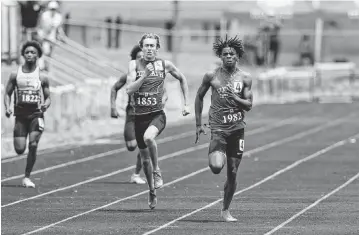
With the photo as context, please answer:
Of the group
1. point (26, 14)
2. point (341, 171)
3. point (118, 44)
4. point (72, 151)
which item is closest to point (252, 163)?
point (341, 171)

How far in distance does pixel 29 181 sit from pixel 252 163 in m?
4.98

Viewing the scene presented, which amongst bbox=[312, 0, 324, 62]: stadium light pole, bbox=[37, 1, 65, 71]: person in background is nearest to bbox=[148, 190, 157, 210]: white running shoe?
bbox=[37, 1, 65, 71]: person in background

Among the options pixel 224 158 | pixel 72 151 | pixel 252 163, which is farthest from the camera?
pixel 72 151

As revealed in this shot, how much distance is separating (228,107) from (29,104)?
503 centimetres

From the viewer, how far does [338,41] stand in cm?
4450

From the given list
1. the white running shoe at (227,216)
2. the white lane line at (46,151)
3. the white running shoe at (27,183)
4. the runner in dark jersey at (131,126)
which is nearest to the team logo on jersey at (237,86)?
the white running shoe at (227,216)

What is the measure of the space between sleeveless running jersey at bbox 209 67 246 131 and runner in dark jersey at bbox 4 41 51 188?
15.7ft

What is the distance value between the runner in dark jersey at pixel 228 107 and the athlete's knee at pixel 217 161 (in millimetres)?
25

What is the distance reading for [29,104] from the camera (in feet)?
55.3

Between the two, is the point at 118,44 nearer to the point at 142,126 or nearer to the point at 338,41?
the point at 338,41

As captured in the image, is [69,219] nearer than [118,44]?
Yes

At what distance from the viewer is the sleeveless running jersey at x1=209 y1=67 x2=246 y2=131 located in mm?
12484

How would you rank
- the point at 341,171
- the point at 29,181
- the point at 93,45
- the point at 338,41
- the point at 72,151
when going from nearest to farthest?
1. the point at 29,181
2. the point at 341,171
3. the point at 72,151
4. the point at 93,45
5. the point at 338,41

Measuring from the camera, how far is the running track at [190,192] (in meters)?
12.3
